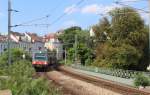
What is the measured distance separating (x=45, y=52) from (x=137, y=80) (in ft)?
123

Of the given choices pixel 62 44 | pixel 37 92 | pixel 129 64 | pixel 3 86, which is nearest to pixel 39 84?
pixel 37 92

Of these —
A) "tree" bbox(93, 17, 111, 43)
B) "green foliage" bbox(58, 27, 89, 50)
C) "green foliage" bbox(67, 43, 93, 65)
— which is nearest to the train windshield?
"tree" bbox(93, 17, 111, 43)

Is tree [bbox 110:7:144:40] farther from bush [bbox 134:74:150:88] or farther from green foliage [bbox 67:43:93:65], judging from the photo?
bush [bbox 134:74:150:88]

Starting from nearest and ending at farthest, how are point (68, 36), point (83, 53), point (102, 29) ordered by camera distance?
point (102, 29) < point (83, 53) < point (68, 36)

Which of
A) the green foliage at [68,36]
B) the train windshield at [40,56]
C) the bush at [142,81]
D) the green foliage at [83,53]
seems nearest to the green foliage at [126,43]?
the train windshield at [40,56]

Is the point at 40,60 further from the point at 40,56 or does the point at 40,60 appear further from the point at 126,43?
the point at 126,43

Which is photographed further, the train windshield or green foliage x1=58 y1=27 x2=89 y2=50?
green foliage x1=58 y1=27 x2=89 y2=50

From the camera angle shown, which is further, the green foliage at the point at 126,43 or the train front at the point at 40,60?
the green foliage at the point at 126,43

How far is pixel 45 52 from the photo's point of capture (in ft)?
252

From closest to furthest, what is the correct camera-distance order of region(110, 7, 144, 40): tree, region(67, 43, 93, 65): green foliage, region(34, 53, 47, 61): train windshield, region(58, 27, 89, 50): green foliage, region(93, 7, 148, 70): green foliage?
region(34, 53, 47, 61): train windshield, region(93, 7, 148, 70): green foliage, region(110, 7, 144, 40): tree, region(67, 43, 93, 65): green foliage, region(58, 27, 89, 50): green foliage

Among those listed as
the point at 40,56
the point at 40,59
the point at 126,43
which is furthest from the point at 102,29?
the point at 40,59

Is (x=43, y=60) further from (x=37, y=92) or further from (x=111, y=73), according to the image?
(x=37, y=92)

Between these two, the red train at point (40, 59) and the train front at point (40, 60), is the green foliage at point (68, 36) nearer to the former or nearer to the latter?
the red train at point (40, 59)

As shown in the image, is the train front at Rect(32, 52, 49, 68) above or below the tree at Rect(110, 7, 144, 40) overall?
below
